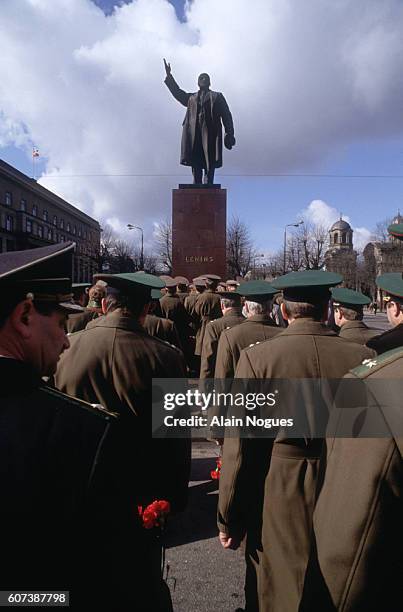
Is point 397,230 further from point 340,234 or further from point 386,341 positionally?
point 340,234

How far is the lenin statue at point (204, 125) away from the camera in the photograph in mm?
12062

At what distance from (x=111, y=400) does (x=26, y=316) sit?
1.46m

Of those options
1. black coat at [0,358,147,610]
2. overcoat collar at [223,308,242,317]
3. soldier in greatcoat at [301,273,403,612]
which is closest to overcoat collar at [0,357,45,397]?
black coat at [0,358,147,610]

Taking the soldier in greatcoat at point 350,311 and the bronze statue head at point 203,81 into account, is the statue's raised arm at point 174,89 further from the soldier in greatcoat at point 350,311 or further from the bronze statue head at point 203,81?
the soldier in greatcoat at point 350,311

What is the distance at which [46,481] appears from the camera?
1020 mm

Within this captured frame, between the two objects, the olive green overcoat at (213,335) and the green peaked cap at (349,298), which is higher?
the green peaked cap at (349,298)

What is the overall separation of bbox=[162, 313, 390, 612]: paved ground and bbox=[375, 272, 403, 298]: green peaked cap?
232 cm

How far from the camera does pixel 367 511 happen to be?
3.82 ft

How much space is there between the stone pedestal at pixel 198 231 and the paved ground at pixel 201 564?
25.5ft

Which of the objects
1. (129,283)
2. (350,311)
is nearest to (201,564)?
(129,283)

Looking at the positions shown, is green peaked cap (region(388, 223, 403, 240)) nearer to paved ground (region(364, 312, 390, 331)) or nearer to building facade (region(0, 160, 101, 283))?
paved ground (region(364, 312, 390, 331))

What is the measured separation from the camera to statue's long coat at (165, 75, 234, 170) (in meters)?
12.1

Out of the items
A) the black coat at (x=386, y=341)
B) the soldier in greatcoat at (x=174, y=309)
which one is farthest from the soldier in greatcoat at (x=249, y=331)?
the soldier in greatcoat at (x=174, y=309)

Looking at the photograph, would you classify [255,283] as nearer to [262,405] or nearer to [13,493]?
[262,405]
